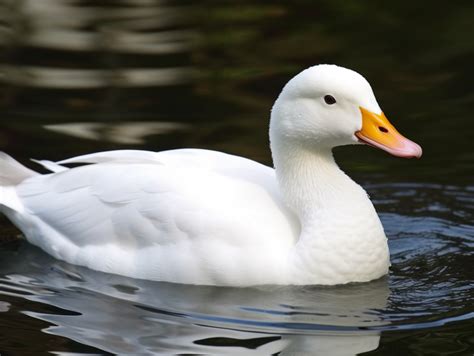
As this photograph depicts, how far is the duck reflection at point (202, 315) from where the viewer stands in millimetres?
6590

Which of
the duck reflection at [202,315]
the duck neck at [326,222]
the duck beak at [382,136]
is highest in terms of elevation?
the duck beak at [382,136]

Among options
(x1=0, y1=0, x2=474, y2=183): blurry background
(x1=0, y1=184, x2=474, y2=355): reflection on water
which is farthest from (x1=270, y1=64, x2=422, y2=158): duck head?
(x1=0, y1=0, x2=474, y2=183): blurry background

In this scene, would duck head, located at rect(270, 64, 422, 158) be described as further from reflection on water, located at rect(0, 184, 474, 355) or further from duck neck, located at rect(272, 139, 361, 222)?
reflection on water, located at rect(0, 184, 474, 355)

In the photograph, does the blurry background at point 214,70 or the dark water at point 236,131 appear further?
the blurry background at point 214,70

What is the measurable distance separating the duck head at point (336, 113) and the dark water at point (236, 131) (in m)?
0.90

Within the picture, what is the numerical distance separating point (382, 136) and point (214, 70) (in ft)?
15.6

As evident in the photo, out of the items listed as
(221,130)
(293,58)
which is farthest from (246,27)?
(221,130)

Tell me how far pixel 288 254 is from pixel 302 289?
0.74 ft

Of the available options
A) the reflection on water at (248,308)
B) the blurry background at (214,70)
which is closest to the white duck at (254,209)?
the reflection on water at (248,308)

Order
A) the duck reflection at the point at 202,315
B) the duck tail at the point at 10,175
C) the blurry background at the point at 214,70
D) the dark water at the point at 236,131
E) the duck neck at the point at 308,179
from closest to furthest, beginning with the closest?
the duck reflection at the point at 202,315, the dark water at the point at 236,131, the duck neck at the point at 308,179, the duck tail at the point at 10,175, the blurry background at the point at 214,70

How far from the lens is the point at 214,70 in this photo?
11.8 metres

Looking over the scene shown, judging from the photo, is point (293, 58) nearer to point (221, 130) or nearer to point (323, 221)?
point (221, 130)

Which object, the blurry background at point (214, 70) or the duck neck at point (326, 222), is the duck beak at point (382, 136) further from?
the blurry background at point (214, 70)

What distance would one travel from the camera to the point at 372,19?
42.9 feet
